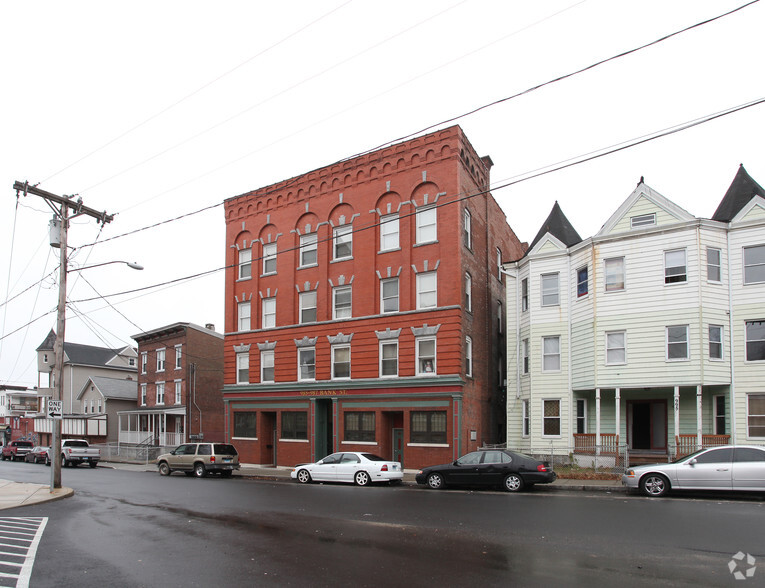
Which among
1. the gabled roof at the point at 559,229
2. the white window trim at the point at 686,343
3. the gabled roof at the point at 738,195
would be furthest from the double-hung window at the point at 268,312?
the gabled roof at the point at 738,195

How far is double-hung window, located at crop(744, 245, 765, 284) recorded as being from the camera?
2333 centimetres

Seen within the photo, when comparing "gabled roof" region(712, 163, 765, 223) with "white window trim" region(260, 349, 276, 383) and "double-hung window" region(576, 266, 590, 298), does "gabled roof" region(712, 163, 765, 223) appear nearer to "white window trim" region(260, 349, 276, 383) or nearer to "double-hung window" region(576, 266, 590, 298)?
"double-hung window" region(576, 266, 590, 298)

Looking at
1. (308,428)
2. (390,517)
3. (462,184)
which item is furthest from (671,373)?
(308,428)

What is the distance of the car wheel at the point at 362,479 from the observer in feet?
76.4

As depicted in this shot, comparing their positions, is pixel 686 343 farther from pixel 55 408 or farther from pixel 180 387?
pixel 180 387

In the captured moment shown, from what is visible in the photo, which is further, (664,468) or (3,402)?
(3,402)

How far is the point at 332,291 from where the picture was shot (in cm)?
3184

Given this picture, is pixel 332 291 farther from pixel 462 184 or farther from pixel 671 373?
pixel 671 373

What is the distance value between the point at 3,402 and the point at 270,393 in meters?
77.0

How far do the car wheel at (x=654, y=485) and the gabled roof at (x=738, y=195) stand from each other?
11.3 m

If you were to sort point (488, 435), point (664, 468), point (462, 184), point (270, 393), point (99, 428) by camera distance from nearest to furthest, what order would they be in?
point (664, 468) < point (462, 184) < point (488, 435) < point (270, 393) < point (99, 428)

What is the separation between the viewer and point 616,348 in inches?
988

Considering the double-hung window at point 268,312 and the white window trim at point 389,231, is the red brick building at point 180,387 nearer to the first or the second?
the double-hung window at point 268,312

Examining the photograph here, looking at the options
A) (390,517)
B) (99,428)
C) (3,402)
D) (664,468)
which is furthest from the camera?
(3,402)
